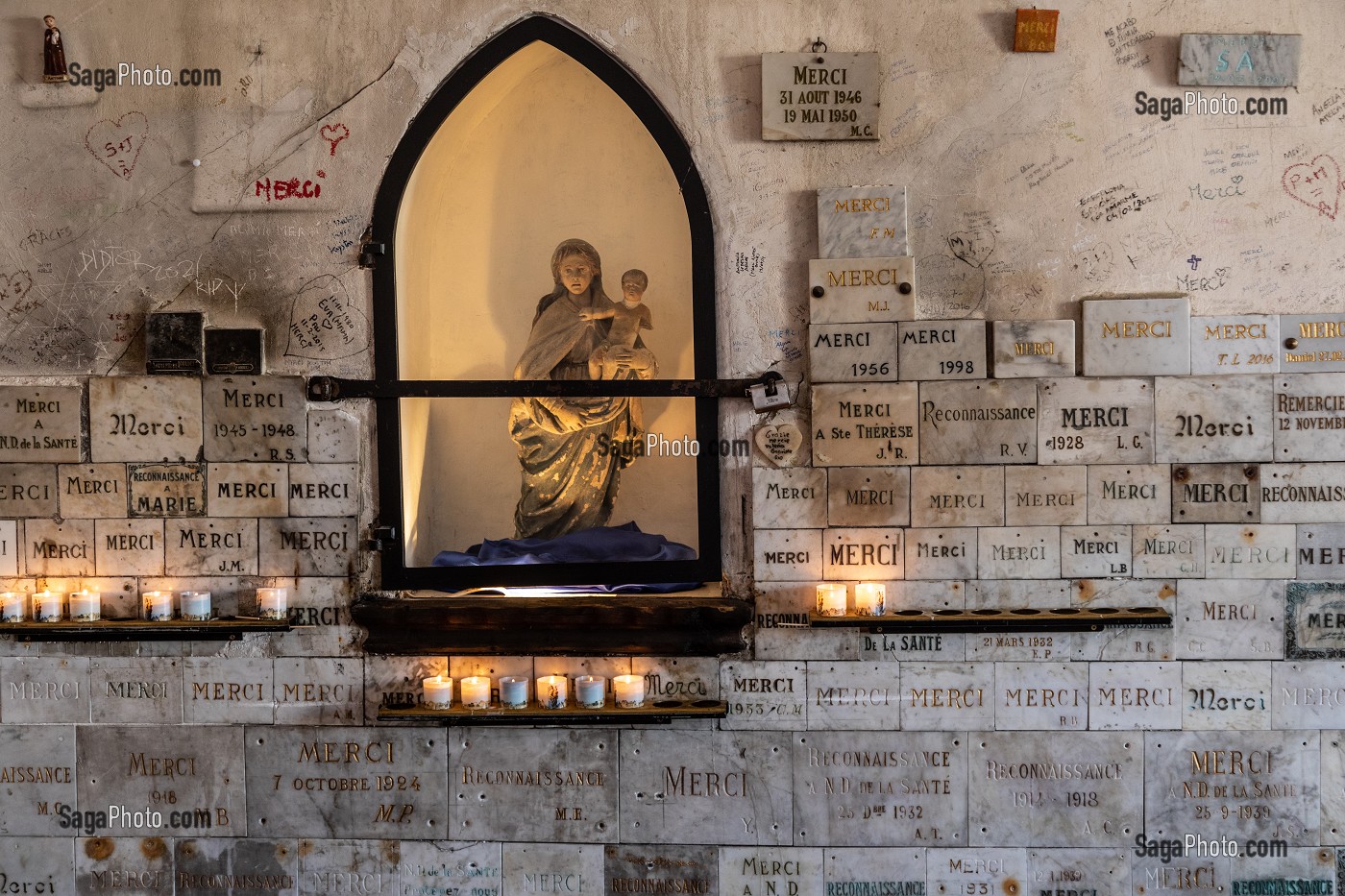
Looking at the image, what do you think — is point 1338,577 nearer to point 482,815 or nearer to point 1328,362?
point 1328,362

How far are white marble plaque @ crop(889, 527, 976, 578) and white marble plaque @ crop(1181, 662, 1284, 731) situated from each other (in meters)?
0.80

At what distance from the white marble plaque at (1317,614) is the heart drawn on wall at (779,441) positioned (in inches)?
65.8

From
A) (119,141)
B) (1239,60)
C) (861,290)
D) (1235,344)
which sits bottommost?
(1235,344)

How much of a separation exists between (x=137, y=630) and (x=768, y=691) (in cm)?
207

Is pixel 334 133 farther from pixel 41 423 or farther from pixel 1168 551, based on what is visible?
pixel 1168 551

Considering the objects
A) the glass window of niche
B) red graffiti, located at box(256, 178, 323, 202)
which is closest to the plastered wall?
red graffiti, located at box(256, 178, 323, 202)

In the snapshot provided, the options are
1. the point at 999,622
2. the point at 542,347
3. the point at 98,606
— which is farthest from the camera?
the point at 542,347

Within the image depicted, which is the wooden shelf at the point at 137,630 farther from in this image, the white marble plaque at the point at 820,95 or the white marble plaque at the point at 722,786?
the white marble plaque at the point at 820,95

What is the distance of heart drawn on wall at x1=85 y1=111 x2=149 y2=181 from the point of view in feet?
11.6

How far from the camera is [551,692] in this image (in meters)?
3.44

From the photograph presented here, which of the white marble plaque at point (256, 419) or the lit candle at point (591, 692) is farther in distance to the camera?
the white marble plaque at point (256, 419)

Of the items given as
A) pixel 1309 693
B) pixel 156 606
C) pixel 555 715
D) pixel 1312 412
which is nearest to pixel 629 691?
pixel 555 715

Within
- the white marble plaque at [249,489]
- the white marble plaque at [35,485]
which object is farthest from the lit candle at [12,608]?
the white marble plaque at [249,489]

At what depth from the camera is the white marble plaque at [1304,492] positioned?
3441 mm
